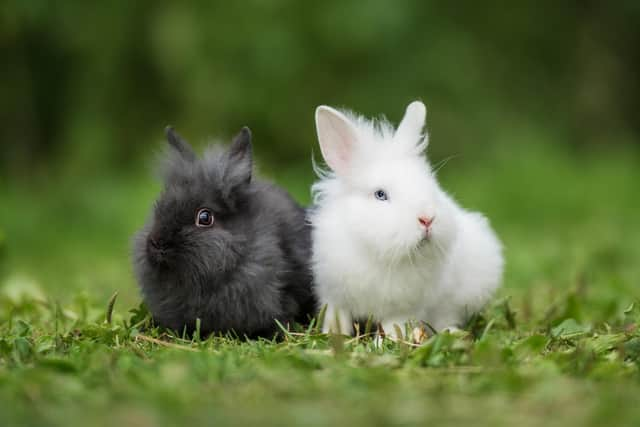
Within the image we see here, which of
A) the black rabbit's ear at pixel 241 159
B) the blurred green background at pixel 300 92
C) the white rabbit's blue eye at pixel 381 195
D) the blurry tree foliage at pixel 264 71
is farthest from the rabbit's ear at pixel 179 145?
the blurry tree foliage at pixel 264 71

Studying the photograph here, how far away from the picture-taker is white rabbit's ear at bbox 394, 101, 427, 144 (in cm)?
411

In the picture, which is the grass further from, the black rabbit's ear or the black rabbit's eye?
the black rabbit's ear

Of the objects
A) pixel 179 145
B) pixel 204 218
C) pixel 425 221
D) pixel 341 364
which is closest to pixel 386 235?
pixel 425 221

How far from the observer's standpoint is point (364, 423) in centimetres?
254

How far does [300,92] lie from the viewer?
1107 centimetres

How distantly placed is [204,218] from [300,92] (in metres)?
7.33

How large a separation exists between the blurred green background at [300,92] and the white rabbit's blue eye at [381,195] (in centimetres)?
497

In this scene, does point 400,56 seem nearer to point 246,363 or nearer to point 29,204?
point 29,204

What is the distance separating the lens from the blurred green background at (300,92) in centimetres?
943

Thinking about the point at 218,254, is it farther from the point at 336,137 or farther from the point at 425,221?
the point at 425,221

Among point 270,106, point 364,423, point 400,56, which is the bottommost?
point 364,423

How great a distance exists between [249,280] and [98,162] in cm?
759

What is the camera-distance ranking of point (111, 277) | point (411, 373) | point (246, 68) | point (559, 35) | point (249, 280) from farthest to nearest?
1. point (559, 35)
2. point (246, 68)
3. point (111, 277)
4. point (249, 280)
5. point (411, 373)

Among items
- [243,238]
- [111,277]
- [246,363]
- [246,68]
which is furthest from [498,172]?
[246,363]
